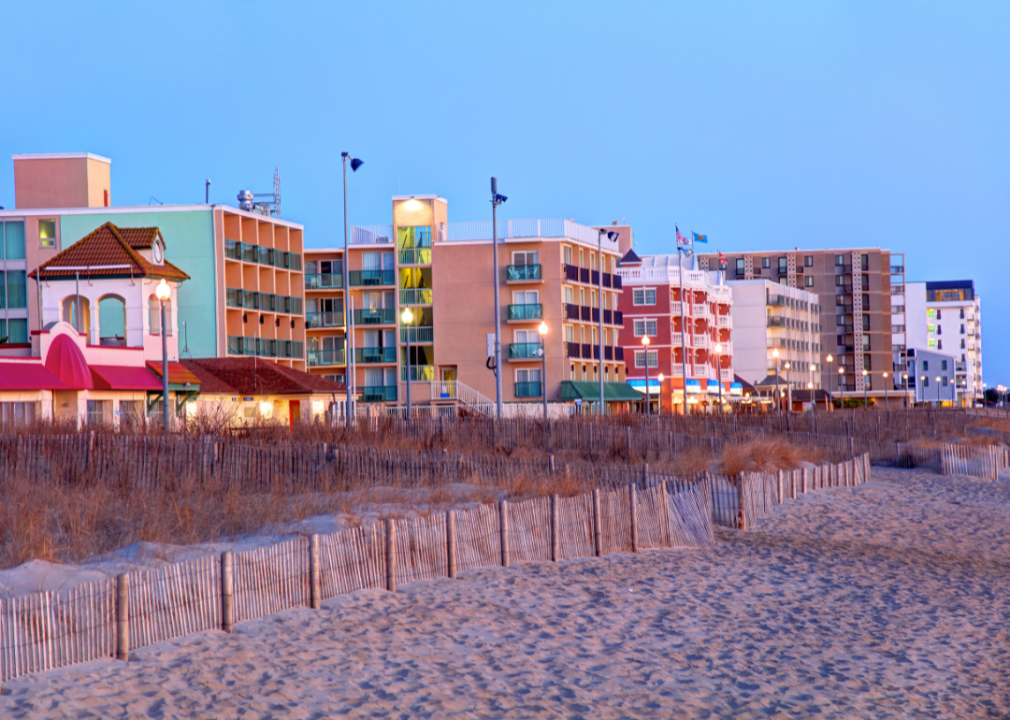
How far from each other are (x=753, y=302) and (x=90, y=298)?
286 feet

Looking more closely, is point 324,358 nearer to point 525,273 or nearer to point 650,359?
point 525,273

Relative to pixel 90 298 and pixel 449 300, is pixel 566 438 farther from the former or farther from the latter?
pixel 449 300

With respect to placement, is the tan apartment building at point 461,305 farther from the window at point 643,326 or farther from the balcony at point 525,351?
the window at point 643,326

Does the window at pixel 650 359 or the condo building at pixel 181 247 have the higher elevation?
the condo building at pixel 181 247

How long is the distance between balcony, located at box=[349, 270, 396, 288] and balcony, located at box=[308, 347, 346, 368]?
437cm

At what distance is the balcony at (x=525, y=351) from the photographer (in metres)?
69.2

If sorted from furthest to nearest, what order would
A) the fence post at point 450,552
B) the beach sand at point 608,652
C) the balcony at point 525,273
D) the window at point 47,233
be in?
the balcony at point 525,273
the window at point 47,233
the fence post at point 450,552
the beach sand at point 608,652

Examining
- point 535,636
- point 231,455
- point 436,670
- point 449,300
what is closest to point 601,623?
point 535,636

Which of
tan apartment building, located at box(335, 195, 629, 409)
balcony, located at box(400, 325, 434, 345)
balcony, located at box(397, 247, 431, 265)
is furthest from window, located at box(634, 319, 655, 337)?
balcony, located at box(397, 247, 431, 265)

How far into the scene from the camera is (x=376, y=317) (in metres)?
72.1

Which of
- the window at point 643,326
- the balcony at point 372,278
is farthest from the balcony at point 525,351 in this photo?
the window at point 643,326

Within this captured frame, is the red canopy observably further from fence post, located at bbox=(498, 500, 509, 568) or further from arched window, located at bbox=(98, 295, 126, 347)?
fence post, located at bbox=(498, 500, 509, 568)

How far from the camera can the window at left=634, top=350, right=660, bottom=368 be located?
85.5m

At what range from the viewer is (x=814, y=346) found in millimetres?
130750
